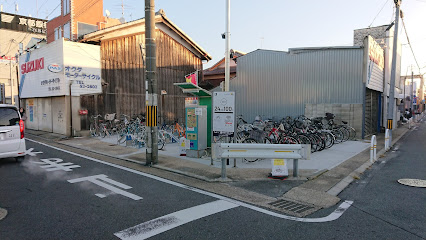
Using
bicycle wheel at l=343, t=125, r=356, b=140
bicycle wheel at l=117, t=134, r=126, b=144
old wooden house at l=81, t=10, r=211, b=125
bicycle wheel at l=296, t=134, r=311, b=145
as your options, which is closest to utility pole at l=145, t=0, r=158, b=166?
bicycle wheel at l=117, t=134, r=126, b=144

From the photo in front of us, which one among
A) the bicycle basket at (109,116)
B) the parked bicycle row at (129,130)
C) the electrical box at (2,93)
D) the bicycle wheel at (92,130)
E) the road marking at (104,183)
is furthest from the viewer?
the electrical box at (2,93)

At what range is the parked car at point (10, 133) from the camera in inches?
316

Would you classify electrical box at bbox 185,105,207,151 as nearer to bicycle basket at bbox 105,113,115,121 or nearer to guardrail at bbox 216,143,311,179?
guardrail at bbox 216,143,311,179

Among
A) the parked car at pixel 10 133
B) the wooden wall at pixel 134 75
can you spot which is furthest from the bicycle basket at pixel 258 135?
the parked car at pixel 10 133

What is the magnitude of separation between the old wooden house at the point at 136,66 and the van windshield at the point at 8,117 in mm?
7389

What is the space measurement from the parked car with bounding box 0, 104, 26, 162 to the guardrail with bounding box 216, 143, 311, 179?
256 inches

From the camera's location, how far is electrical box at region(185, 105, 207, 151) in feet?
30.8

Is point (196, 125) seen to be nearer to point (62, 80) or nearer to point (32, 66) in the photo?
point (62, 80)

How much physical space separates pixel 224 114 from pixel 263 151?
192 cm

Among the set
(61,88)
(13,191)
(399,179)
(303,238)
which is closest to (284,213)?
(303,238)

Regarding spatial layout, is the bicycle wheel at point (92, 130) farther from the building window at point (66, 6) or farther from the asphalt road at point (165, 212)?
the building window at point (66, 6)

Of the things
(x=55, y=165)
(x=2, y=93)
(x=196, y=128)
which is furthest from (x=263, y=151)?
(x=2, y=93)

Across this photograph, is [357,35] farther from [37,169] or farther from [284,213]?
[37,169]

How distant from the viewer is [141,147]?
38.7 feet
